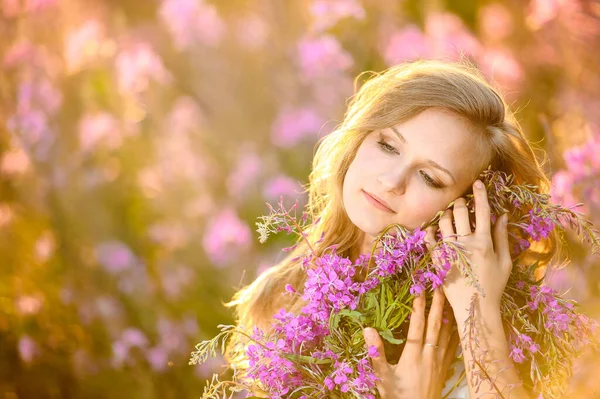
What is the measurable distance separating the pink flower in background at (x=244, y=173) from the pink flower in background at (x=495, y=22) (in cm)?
98

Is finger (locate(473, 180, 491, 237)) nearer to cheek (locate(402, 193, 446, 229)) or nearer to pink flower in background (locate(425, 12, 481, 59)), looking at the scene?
cheek (locate(402, 193, 446, 229))

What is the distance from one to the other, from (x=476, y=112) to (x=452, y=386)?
560 millimetres

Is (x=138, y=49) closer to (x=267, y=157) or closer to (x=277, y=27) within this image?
(x=277, y=27)

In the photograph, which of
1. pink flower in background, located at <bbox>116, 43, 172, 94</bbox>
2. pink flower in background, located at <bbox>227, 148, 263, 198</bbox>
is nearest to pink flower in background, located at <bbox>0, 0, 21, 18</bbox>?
pink flower in background, located at <bbox>116, 43, 172, 94</bbox>

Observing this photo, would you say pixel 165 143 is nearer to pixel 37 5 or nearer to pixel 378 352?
pixel 37 5

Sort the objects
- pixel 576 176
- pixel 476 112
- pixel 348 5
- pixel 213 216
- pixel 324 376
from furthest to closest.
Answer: pixel 213 216 → pixel 348 5 → pixel 576 176 → pixel 476 112 → pixel 324 376

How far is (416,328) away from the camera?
1327 mm

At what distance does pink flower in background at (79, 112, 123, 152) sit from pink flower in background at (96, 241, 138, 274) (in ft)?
1.41

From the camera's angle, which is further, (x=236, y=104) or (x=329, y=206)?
(x=236, y=104)

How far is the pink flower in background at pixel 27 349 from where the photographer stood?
277 centimetres

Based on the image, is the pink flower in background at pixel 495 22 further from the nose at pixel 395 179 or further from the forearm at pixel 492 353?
the forearm at pixel 492 353

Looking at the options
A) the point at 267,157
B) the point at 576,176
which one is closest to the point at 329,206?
the point at 576,176

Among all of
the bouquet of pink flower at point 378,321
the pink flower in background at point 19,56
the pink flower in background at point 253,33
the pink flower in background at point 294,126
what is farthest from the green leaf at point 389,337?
the pink flower in background at point 19,56

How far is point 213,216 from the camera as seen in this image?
2.70 meters
